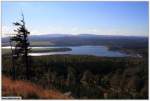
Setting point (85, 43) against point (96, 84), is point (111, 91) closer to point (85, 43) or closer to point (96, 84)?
point (96, 84)

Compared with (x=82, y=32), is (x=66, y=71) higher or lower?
lower

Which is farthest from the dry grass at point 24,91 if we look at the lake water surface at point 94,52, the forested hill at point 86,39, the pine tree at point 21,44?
the forested hill at point 86,39

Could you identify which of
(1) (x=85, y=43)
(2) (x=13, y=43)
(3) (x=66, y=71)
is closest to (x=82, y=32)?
(1) (x=85, y=43)

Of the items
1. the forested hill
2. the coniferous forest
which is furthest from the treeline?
the forested hill

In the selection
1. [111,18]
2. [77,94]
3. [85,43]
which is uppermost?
[111,18]

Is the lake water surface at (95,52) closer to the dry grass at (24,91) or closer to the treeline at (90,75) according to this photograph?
the treeline at (90,75)

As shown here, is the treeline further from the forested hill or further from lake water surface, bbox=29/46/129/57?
the forested hill
